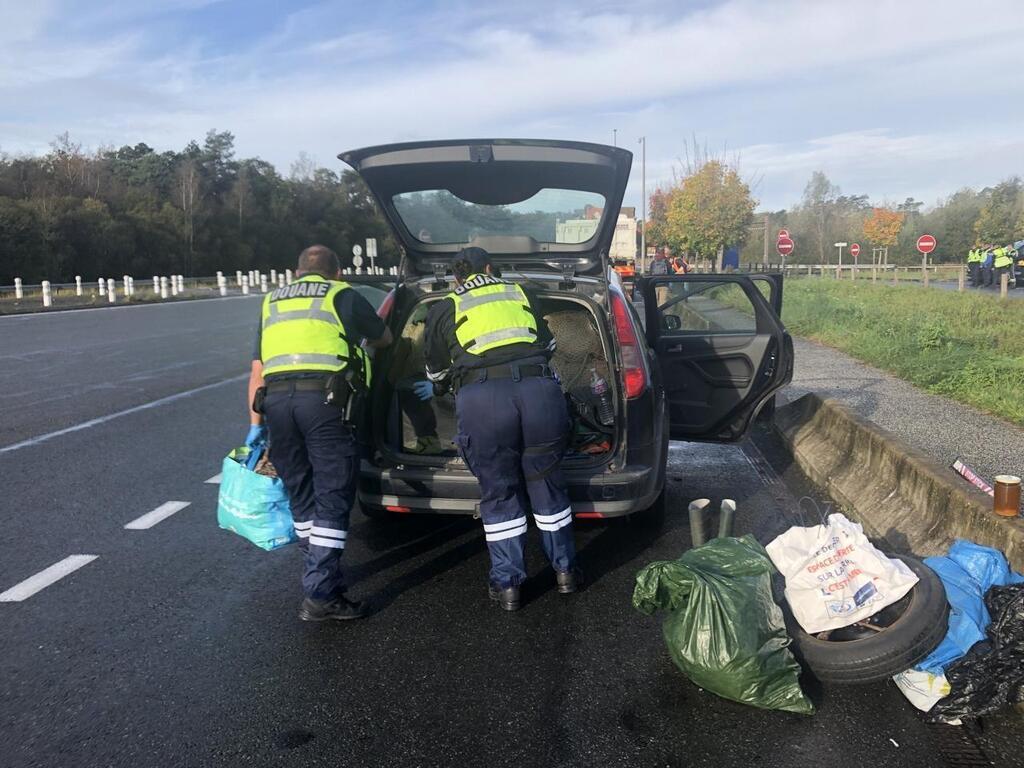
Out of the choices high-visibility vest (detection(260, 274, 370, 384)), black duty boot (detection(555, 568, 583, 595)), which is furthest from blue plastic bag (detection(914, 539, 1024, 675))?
high-visibility vest (detection(260, 274, 370, 384))

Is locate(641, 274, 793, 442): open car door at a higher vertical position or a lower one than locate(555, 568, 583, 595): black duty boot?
higher

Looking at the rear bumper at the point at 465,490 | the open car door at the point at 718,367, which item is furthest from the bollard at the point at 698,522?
the open car door at the point at 718,367

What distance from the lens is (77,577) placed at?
4.36 m

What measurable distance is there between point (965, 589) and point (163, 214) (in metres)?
60.2

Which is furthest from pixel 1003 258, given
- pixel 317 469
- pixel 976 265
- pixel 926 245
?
pixel 317 469

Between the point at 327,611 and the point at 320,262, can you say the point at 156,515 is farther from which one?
the point at 320,262

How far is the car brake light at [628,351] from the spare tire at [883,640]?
4.88 feet

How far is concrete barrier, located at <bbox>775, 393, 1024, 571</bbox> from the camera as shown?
3.89m

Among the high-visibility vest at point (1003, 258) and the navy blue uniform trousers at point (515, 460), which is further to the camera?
the high-visibility vest at point (1003, 258)

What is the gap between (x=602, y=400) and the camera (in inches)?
191

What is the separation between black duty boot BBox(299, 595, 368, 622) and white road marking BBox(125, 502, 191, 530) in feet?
6.08

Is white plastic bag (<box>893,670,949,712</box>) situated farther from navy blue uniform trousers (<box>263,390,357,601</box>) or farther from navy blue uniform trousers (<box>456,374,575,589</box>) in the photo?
navy blue uniform trousers (<box>263,390,357,601</box>)

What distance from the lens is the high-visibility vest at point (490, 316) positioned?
3885 millimetres

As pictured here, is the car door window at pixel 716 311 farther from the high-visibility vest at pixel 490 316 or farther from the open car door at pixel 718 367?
the high-visibility vest at pixel 490 316
